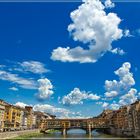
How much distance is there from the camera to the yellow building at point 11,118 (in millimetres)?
152750

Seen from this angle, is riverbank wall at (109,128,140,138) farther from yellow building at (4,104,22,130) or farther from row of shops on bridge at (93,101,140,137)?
yellow building at (4,104,22,130)

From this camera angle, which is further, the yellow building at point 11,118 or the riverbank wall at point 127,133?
the yellow building at point 11,118

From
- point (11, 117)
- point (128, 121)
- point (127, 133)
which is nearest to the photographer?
point (127, 133)

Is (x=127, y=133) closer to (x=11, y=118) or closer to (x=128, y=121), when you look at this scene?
(x=128, y=121)

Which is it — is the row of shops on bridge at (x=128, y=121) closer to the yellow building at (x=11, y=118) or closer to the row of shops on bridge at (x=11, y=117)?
the row of shops on bridge at (x=11, y=117)

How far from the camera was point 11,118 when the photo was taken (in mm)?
158625

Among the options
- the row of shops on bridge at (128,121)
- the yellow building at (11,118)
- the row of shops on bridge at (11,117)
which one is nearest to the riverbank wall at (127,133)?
the row of shops on bridge at (128,121)

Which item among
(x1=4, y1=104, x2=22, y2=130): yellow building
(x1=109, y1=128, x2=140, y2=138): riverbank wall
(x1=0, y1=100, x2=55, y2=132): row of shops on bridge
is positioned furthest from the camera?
(x1=4, y1=104, x2=22, y2=130): yellow building

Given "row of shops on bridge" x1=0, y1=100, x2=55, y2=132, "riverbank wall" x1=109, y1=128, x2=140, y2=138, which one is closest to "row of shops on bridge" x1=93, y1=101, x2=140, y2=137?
"riverbank wall" x1=109, y1=128, x2=140, y2=138

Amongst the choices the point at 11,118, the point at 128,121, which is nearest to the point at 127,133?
the point at 128,121

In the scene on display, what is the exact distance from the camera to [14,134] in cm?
11019

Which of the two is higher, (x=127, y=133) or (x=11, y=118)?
(x=11, y=118)

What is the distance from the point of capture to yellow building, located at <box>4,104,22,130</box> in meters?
153

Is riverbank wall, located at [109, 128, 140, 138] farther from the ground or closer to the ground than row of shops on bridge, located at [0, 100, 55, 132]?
closer to the ground
